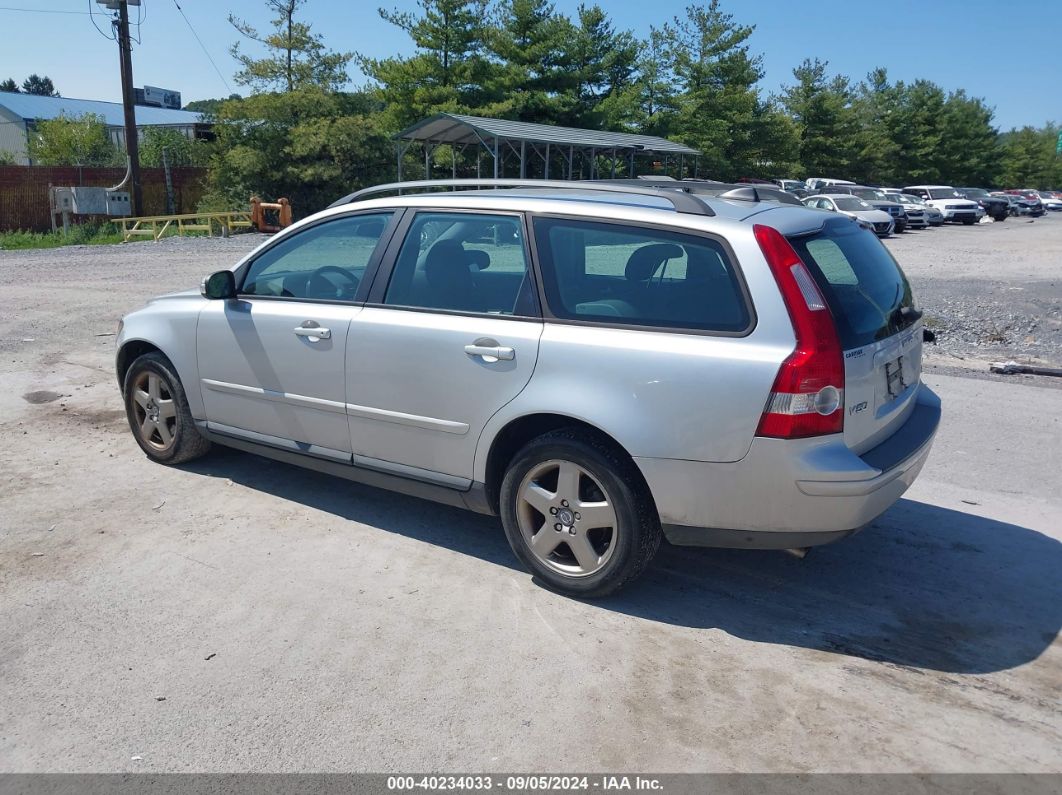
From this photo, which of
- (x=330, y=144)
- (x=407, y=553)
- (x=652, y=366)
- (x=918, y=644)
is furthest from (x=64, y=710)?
(x=330, y=144)

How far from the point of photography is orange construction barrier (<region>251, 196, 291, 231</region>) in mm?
27828

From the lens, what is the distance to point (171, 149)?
37719mm

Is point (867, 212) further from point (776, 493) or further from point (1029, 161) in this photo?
point (1029, 161)

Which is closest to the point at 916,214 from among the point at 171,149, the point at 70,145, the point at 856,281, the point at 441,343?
the point at 171,149

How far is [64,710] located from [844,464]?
3103 millimetres

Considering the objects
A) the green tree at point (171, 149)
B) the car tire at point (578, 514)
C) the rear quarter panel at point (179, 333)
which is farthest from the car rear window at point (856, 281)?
the green tree at point (171, 149)

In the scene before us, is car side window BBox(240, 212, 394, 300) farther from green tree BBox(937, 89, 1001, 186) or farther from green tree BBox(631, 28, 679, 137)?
green tree BBox(937, 89, 1001, 186)

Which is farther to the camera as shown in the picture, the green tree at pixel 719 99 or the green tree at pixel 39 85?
the green tree at pixel 39 85

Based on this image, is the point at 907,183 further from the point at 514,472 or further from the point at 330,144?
the point at 514,472

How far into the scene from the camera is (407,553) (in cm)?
473

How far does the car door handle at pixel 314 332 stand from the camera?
15.9ft

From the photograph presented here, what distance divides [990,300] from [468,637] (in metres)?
11.6

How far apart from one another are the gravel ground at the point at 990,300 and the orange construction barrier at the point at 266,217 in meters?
17.6

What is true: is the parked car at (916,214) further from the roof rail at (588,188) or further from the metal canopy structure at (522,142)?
the roof rail at (588,188)
